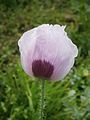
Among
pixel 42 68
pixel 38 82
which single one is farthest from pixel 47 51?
pixel 38 82

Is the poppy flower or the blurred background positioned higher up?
the poppy flower

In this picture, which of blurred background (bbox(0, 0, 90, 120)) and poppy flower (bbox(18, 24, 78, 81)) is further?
blurred background (bbox(0, 0, 90, 120))

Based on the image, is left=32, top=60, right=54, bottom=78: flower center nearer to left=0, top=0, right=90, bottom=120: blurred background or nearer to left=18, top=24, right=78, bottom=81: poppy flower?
left=18, top=24, right=78, bottom=81: poppy flower

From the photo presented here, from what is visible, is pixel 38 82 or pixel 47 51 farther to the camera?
pixel 38 82

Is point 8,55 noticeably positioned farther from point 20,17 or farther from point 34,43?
point 34,43

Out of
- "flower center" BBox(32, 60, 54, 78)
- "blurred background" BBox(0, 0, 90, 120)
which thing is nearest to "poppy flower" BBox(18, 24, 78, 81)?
"flower center" BBox(32, 60, 54, 78)

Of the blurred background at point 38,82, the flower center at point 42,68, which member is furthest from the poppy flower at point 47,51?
the blurred background at point 38,82

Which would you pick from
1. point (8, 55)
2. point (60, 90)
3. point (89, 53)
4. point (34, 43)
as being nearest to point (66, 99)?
point (60, 90)

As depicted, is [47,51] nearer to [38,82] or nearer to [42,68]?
[42,68]
